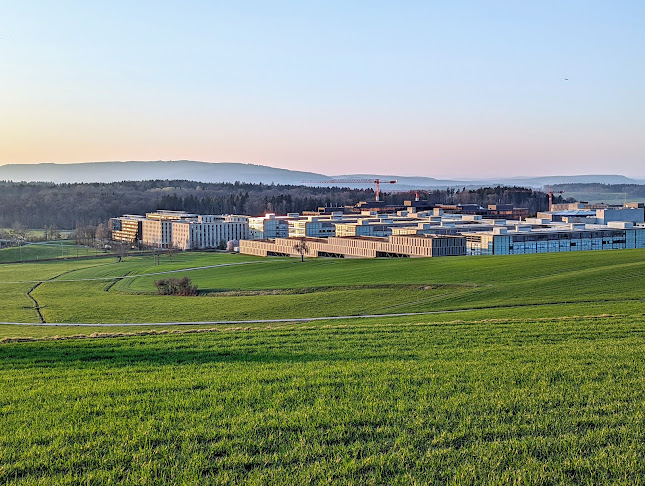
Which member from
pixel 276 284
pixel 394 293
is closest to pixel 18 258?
pixel 276 284

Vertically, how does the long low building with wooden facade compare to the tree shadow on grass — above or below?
below

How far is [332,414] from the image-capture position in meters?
10.6

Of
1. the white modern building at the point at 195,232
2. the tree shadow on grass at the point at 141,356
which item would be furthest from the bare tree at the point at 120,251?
Answer: the tree shadow on grass at the point at 141,356

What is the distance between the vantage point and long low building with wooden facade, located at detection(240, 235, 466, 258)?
235 ft

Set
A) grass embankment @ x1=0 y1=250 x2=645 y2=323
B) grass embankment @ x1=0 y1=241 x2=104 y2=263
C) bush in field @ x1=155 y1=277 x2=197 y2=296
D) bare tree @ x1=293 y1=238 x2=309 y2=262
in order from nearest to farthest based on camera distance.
Result: 1. grass embankment @ x1=0 y1=250 x2=645 y2=323
2. bush in field @ x1=155 y1=277 x2=197 y2=296
3. bare tree @ x1=293 y1=238 x2=309 y2=262
4. grass embankment @ x1=0 y1=241 x2=104 y2=263

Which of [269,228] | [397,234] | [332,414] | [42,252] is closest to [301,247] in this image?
[397,234]

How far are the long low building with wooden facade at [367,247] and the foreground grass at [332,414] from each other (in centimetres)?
5478

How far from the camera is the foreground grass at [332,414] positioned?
28.0 feet

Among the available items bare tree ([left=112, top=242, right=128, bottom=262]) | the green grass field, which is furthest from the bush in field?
bare tree ([left=112, top=242, right=128, bottom=262])

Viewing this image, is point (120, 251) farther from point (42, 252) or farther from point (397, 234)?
point (397, 234)

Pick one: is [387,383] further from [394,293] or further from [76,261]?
[76,261]

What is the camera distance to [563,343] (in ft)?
55.8

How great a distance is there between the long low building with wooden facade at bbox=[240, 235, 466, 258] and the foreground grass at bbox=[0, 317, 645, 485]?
54778mm

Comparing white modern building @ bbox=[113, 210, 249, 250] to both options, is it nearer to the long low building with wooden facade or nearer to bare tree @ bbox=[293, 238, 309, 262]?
the long low building with wooden facade
